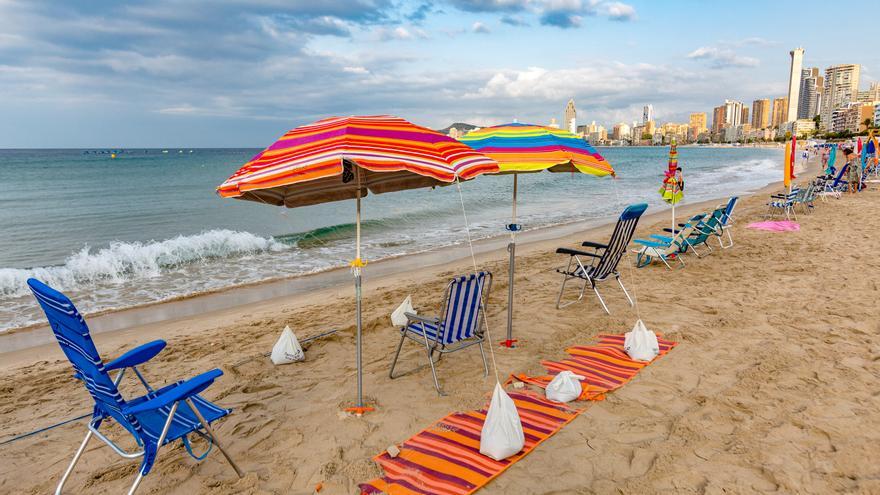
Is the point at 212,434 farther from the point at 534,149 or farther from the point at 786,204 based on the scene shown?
the point at 786,204

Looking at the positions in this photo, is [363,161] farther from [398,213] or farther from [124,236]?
[398,213]

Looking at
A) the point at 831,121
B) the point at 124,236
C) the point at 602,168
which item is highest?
the point at 831,121

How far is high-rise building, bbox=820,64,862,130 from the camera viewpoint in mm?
171625

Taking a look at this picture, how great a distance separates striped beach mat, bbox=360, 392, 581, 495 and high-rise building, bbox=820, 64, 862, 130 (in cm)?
21718

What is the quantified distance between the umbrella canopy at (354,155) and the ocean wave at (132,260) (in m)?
8.81

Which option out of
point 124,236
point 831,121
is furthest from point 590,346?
point 831,121

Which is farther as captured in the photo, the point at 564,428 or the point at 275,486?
the point at 564,428

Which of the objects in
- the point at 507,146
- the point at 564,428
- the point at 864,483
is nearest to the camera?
the point at 864,483

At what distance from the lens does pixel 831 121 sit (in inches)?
5965

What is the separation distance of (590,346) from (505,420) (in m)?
2.11

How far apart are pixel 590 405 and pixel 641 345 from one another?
1088 mm

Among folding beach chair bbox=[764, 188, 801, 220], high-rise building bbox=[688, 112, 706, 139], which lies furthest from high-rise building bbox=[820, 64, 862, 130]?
folding beach chair bbox=[764, 188, 801, 220]

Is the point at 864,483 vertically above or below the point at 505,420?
below

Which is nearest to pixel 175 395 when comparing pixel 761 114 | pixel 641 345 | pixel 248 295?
pixel 641 345
